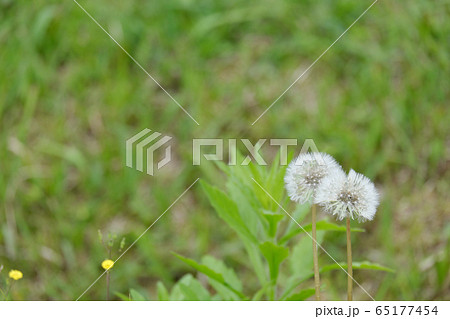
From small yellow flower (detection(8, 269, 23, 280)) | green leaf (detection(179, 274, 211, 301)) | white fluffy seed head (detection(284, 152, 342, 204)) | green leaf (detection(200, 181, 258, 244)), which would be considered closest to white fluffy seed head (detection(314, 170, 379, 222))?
white fluffy seed head (detection(284, 152, 342, 204))

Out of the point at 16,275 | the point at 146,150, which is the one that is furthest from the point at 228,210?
the point at 146,150

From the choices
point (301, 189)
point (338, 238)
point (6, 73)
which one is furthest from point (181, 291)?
point (6, 73)

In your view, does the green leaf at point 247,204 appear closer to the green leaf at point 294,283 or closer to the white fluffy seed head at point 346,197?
the green leaf at point 294,283

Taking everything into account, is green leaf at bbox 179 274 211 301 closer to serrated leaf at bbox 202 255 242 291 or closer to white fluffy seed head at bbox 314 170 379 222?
serrated leaf at bbox 202 255 242 291

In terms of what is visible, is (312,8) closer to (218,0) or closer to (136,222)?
(218,0)

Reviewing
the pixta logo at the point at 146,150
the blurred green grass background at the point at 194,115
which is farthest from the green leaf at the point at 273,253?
the pixta logo at the point at 146,150
